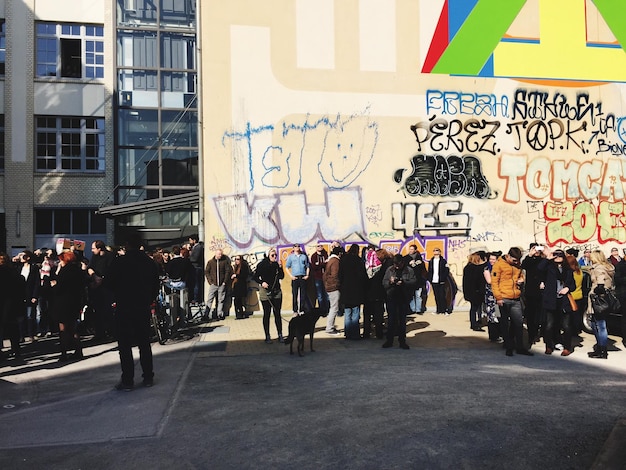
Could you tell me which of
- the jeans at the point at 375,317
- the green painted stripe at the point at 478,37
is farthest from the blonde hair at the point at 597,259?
the green painted stripe at the point at 478,37

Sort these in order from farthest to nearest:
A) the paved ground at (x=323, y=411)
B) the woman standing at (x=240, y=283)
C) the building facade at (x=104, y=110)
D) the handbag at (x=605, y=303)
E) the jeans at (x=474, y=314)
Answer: the building facade at (x=104, y=110), the woman standing at (x=240, y=283), the jeans at (x=474, y=314), the handbag at (x=605, y=303), the paved ground at (x=323, y=411)

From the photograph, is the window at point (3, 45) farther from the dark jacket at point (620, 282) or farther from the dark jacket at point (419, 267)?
the dark jacket at point (620, 282)

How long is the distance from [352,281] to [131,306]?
457 centimetres

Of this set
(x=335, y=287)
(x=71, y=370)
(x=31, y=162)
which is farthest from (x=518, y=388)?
(x=31, y=162)

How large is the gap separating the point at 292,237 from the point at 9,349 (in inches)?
275

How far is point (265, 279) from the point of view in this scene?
32.5 ft

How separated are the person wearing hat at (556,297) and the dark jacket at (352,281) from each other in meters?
3.18

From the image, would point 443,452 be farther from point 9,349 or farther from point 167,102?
point 167,102

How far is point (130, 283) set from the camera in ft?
22.9

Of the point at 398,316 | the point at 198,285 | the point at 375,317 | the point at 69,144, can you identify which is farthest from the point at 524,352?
the point at 69,144

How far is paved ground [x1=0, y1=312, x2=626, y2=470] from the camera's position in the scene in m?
4.58

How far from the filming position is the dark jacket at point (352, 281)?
10258 millimetres

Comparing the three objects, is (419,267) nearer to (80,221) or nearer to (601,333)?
(601,333)

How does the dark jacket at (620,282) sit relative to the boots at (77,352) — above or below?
above
